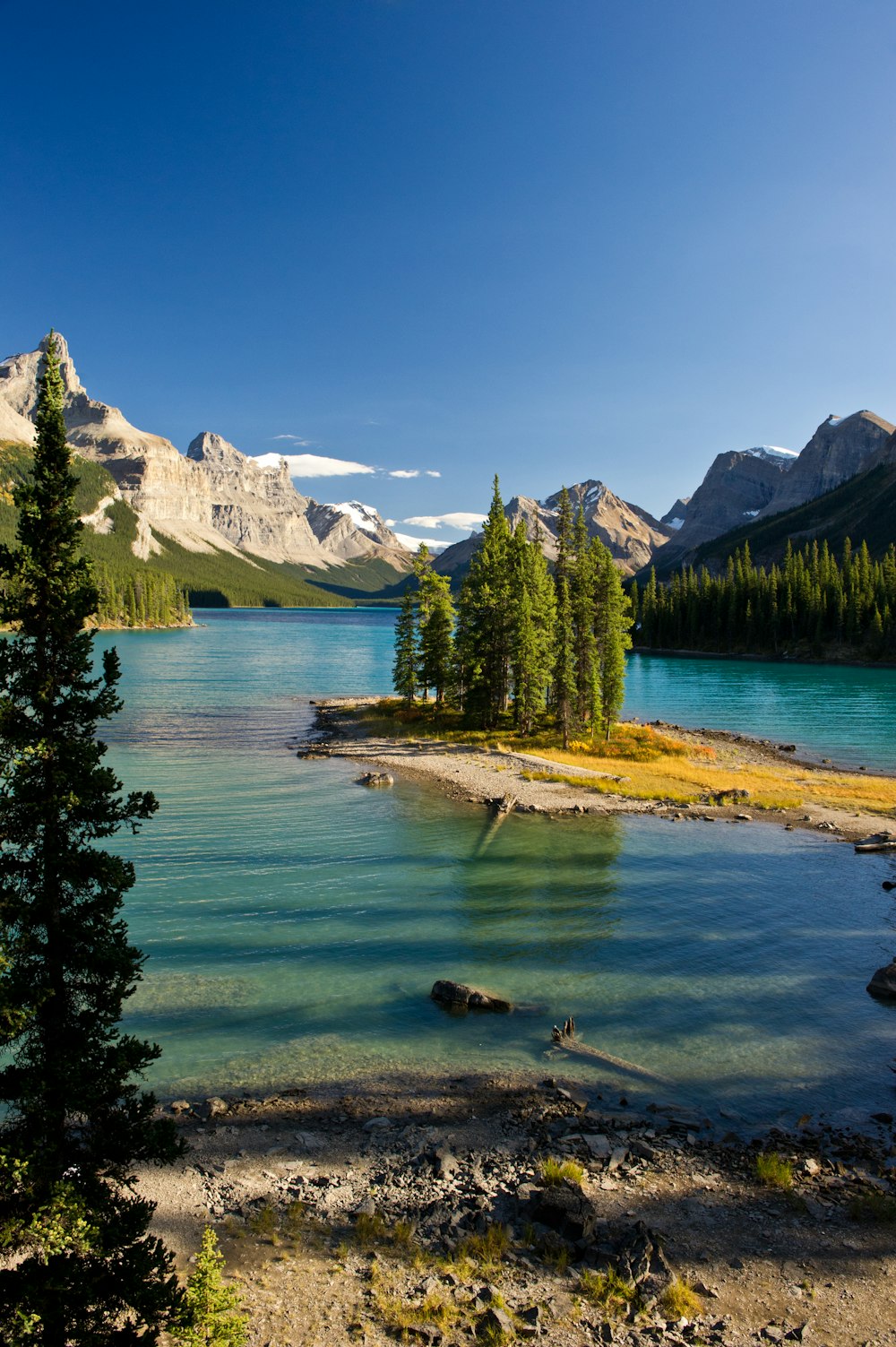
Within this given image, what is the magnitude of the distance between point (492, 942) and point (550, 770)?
30572 millimetres

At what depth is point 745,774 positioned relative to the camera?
5959 centimetres

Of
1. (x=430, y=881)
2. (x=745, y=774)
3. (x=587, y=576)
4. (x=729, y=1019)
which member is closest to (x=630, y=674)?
(x=587, y=576)

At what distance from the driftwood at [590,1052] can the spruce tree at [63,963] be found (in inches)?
498

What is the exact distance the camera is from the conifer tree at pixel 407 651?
81.8 meters

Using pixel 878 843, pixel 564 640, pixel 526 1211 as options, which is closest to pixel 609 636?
pixel 564 640

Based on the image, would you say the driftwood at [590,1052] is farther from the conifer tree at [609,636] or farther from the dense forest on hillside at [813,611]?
the dense forest on hillside at [813,611]

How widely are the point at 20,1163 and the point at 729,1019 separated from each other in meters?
19.8

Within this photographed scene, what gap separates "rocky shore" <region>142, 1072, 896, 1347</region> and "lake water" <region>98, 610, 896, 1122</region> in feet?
5.24

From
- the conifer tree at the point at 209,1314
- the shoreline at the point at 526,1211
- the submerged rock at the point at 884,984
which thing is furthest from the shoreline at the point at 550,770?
the conifer tree at the point at 209,1314

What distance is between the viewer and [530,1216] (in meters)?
13.5

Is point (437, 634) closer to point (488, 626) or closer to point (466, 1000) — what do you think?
point (488, 626)

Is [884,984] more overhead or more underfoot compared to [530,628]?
more underfoot

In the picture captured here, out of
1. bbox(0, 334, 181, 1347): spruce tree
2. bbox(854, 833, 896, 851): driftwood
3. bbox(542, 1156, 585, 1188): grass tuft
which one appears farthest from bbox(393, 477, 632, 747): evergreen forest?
bbox(0, 334, 181, 1347): spruce tree

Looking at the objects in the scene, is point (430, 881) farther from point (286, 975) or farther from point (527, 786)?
point (527, 786)
